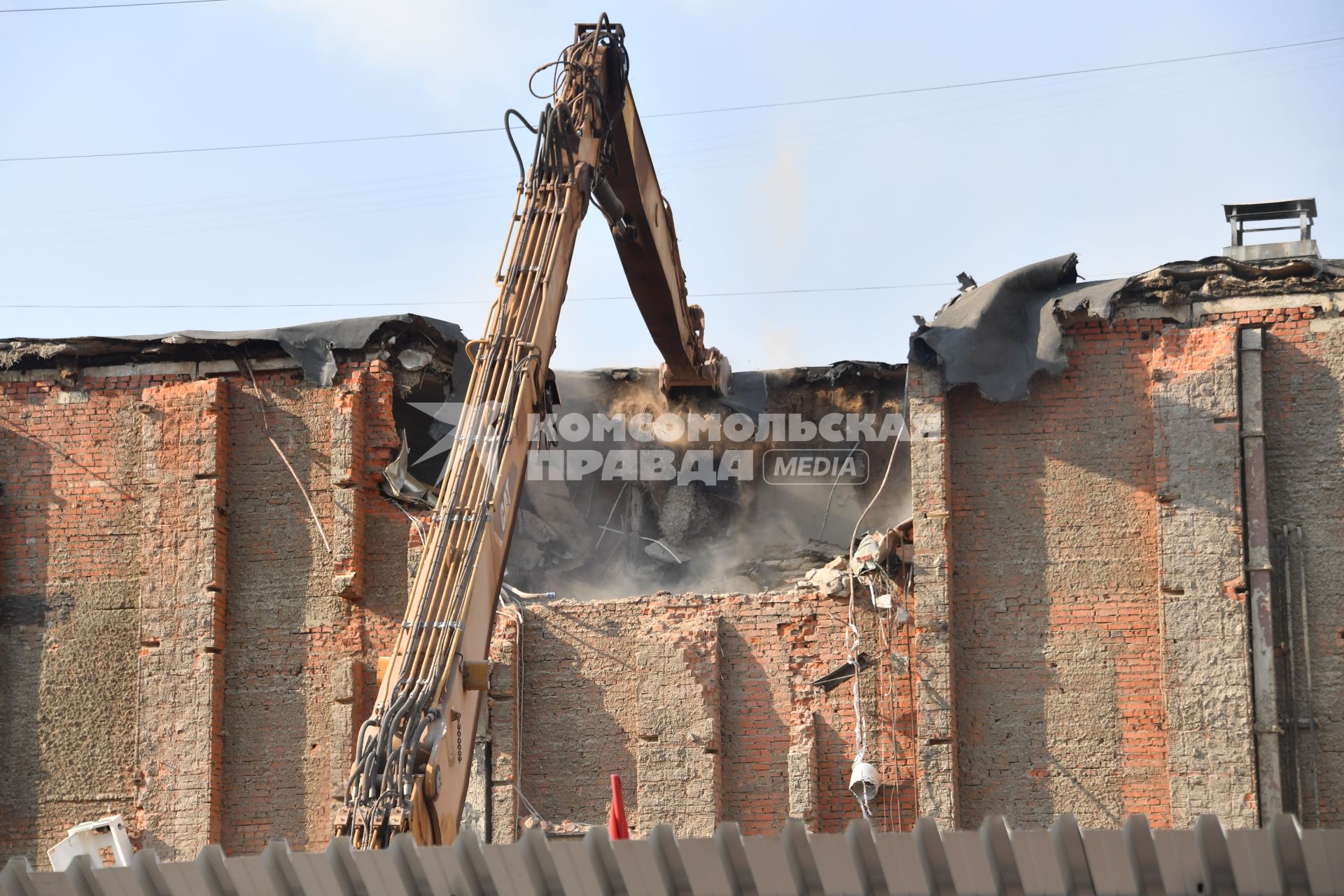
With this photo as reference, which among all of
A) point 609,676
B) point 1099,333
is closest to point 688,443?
point 609,676

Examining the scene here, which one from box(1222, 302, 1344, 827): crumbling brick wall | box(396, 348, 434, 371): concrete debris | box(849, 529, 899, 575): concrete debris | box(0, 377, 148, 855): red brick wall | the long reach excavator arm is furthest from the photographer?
box(396, 348, 434, 371): concrete debris

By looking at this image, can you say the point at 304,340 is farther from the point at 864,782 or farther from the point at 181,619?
the point at 864,782

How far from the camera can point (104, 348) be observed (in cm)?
1350

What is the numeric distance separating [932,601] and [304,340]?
589 cm

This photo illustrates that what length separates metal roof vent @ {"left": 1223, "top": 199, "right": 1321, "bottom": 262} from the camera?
1295 cm

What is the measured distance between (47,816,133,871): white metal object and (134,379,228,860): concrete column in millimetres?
343

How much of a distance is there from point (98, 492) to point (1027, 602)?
321 inches

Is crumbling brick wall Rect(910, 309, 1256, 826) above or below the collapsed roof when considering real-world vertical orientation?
below

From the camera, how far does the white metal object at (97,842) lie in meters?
11.1

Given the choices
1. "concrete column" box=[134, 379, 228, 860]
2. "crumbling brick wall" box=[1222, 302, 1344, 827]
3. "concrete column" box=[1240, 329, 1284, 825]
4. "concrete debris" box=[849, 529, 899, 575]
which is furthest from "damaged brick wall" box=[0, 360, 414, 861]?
"crumbling brick wall" box=[1222, 302, 1344, 827]

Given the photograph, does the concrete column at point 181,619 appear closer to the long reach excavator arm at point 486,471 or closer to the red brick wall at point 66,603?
the red brick wall at point 66,603

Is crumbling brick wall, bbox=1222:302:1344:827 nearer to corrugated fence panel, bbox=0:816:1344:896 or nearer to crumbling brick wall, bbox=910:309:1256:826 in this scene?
crumbling brick wall, bbox=910:309:1256:826

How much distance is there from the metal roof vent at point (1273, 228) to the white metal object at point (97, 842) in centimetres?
1022

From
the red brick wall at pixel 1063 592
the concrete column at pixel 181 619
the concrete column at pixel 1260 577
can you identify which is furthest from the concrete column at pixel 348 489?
the concrete column at pixel 1260 577
